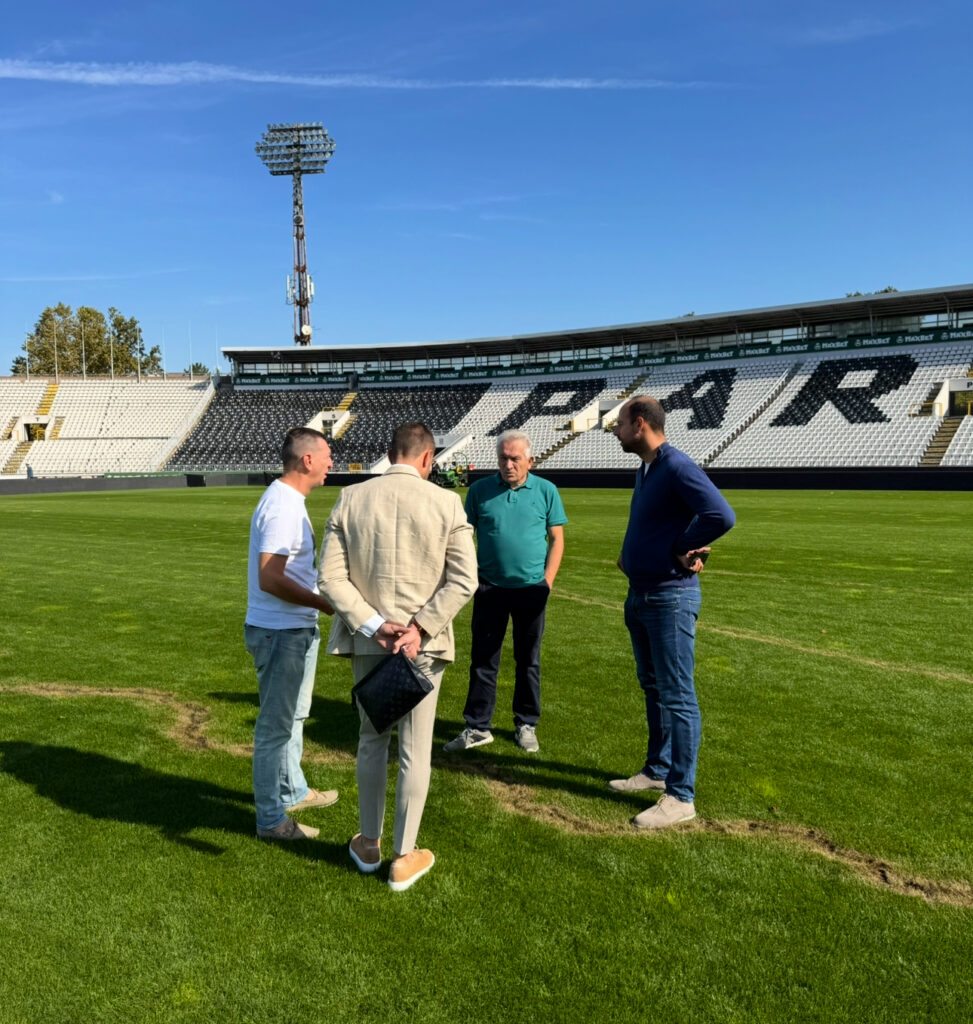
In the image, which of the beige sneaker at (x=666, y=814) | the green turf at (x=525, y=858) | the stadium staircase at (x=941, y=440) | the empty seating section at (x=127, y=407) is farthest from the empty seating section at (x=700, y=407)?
the beige sneaker at (x=666, y=814)

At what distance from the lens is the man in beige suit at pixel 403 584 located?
3.50 m

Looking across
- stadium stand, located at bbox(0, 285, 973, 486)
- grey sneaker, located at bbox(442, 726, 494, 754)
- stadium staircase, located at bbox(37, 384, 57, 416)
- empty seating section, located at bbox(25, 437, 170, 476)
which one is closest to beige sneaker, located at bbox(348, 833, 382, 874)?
grey sneaker, located at bbox(442, 726, 494, 754)

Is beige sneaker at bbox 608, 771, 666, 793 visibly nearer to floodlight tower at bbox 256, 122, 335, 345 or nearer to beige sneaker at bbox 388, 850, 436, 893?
beige sneaker at bbox 388, 850, 436, 893

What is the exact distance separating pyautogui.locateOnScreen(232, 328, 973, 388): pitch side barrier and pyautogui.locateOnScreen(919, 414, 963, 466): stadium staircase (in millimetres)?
7631

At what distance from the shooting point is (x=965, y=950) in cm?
320

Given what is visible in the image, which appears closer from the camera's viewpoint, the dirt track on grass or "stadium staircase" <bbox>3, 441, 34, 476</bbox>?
the dirt track on grass

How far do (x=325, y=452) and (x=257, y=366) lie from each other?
7013 cm

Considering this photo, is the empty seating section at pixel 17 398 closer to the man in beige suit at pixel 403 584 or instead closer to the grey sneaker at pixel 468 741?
the grey sneaker at pixel 468 741

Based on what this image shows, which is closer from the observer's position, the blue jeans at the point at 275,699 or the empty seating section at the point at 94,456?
the blue jeans at the point at 275,699

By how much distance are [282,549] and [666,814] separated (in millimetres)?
2449

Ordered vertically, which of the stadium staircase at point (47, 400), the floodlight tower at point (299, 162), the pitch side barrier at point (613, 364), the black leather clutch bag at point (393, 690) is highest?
the floodlight tower at point (299, 162)

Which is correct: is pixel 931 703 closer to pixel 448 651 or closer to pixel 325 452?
pixel 448 651

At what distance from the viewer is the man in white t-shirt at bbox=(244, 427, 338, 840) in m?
3.91

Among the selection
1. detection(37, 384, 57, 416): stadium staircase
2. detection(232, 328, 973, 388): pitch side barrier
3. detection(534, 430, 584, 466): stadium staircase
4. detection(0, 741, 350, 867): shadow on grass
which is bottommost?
detection(0, 741, 350, 867): shadow on grass
